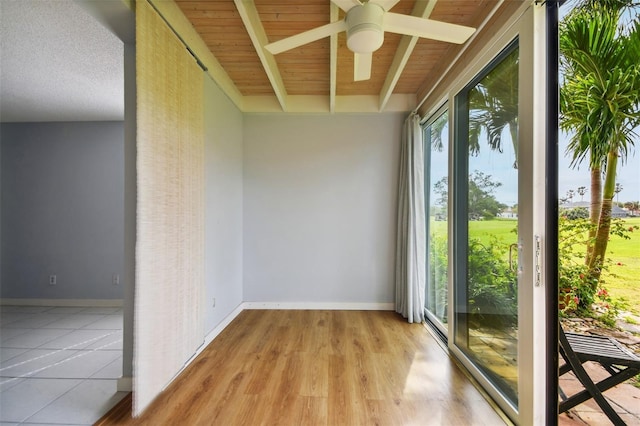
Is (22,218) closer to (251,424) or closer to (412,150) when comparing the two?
(251,424)

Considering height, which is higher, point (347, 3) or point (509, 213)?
point (347, 3)

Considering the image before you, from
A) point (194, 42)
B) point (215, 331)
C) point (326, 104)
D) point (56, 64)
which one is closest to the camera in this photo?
point (194, 42)

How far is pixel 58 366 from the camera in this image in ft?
6.93

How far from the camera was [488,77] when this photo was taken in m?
1.90

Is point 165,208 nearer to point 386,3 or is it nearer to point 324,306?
point 386,3

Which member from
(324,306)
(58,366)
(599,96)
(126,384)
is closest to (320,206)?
(324,306)

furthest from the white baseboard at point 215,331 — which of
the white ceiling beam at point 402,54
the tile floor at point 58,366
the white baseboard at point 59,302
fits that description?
the white ceiling beam at point 402,54

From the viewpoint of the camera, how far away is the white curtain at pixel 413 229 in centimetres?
306

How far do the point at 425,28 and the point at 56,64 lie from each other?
10.3ft

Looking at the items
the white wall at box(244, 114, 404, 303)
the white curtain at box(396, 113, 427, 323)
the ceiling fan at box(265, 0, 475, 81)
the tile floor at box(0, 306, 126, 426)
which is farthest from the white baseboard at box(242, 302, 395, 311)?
the ceiling fan at box(265, 0, 475, 81)

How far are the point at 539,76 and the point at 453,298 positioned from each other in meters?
1.74

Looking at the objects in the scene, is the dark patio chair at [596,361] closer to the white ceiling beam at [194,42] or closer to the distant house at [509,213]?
the distant house at [509,213]

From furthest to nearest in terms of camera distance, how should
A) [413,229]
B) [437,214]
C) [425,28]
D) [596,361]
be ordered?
[413,229]
[437,214]
[425,28]
[596,361]

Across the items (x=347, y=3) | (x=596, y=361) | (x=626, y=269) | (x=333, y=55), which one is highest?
(x=333, y=55)
